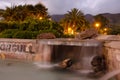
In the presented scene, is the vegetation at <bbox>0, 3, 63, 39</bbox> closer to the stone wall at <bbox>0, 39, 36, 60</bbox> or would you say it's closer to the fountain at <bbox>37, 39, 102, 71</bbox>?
the stone wall at <bbox>0, 39, 36, 60</bbox>

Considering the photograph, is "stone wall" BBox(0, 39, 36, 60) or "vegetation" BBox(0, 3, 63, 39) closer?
"stone wall" BBox(0, 39, 36, 60)

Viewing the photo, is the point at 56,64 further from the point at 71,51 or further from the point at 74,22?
the point at 74,22

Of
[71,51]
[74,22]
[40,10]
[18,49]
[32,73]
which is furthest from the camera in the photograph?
[74,22]

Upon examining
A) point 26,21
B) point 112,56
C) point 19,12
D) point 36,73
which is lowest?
point 36,73

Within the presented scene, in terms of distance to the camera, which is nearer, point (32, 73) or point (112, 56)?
point (112, 56)

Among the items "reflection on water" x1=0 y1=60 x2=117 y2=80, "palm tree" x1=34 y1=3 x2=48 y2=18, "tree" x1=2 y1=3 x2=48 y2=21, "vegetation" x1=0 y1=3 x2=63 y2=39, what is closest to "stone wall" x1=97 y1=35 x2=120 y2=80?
"reflection on water" x1=0 y1=60 x2=117 y2=80

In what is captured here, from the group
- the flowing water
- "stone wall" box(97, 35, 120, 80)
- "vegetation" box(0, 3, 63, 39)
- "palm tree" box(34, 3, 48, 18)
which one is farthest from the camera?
"palm tree" box(34, 3, 48, 18)

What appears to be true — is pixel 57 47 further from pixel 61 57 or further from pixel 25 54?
pixel 25 54

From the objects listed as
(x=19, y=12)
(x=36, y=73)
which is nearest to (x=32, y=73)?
(x=36, y=73)

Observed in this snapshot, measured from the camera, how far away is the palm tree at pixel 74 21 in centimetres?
5644

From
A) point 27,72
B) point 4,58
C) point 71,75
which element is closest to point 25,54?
point 4,58

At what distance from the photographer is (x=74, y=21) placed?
187ft

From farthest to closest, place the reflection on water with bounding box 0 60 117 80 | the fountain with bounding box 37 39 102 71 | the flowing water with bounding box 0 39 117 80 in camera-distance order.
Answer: the fountain with bounding box 37 39 102 71
the flowing water with bounding box 0 39 117 80
the reflection on water with bounding box 0 60 117 80

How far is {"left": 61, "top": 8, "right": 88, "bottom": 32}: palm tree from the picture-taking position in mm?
56438
